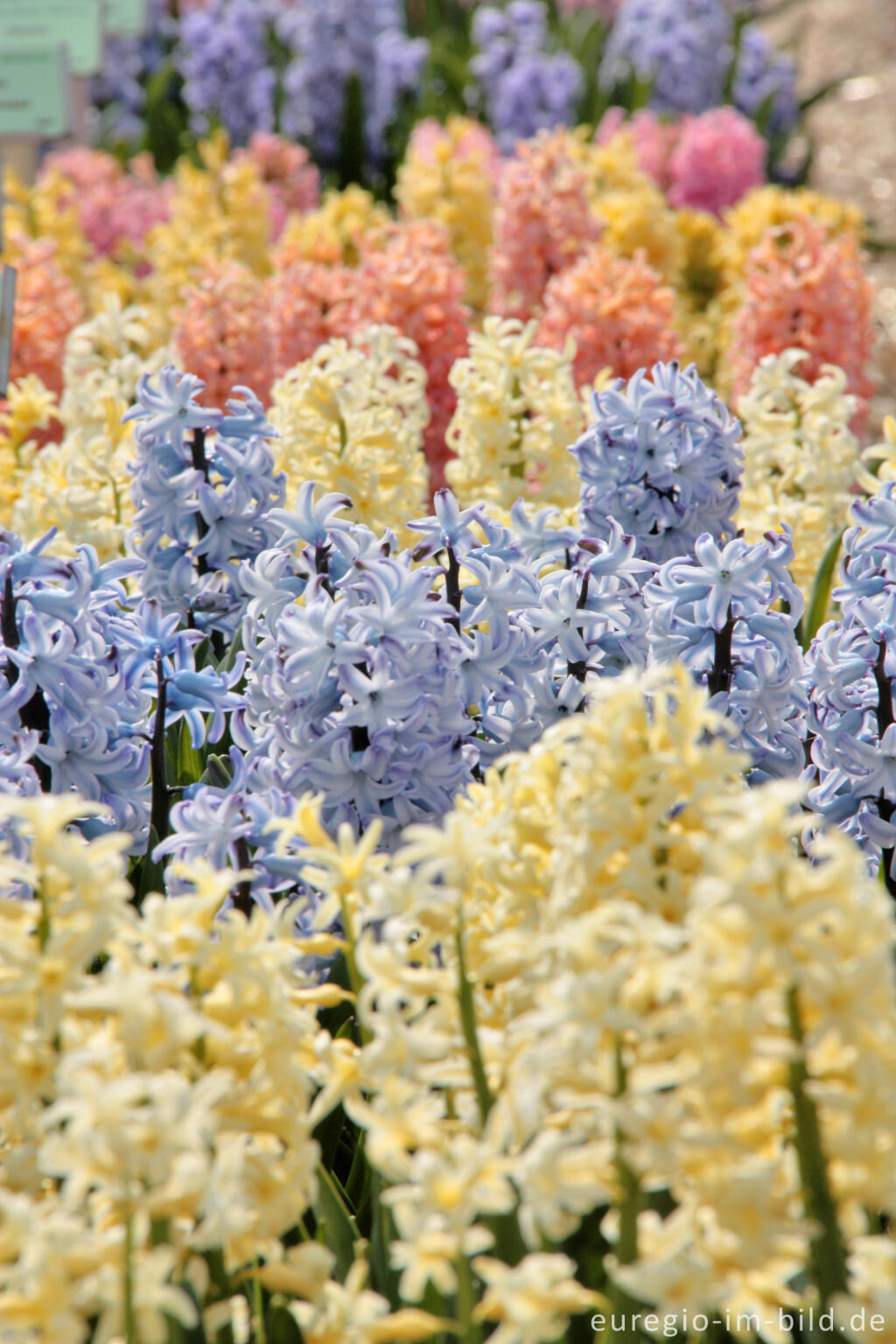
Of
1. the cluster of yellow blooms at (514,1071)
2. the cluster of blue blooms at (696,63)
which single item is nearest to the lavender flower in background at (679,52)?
the cluster of blue blooms at (696,63)

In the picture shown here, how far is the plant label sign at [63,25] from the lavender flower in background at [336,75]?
277cm

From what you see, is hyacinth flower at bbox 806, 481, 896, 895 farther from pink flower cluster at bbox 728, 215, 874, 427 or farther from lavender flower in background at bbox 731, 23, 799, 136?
lavender flower in background at bbox 731, 23, 799, 136

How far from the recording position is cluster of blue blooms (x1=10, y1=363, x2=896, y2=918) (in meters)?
1.52

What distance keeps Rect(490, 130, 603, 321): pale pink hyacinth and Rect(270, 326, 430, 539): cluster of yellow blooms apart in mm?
1616

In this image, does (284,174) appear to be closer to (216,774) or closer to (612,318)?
(612,318)

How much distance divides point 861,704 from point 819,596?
753 mm

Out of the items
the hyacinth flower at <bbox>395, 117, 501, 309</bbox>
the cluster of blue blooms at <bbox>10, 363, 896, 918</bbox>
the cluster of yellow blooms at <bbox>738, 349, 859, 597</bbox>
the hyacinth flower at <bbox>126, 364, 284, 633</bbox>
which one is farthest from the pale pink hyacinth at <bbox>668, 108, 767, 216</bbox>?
the cluster of blue blooms at <bbox>10, 363, 896, 918</bbox>

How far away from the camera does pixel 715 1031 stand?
89 cm

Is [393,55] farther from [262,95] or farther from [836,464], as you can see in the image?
[836,464]

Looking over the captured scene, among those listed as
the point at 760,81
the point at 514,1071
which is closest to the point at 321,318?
the point at 514,1071

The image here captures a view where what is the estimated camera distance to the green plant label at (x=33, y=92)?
457 cm

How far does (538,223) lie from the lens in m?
4.11

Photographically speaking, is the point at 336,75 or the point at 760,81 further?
the point at 760,81

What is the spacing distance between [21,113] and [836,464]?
3.20 metres
